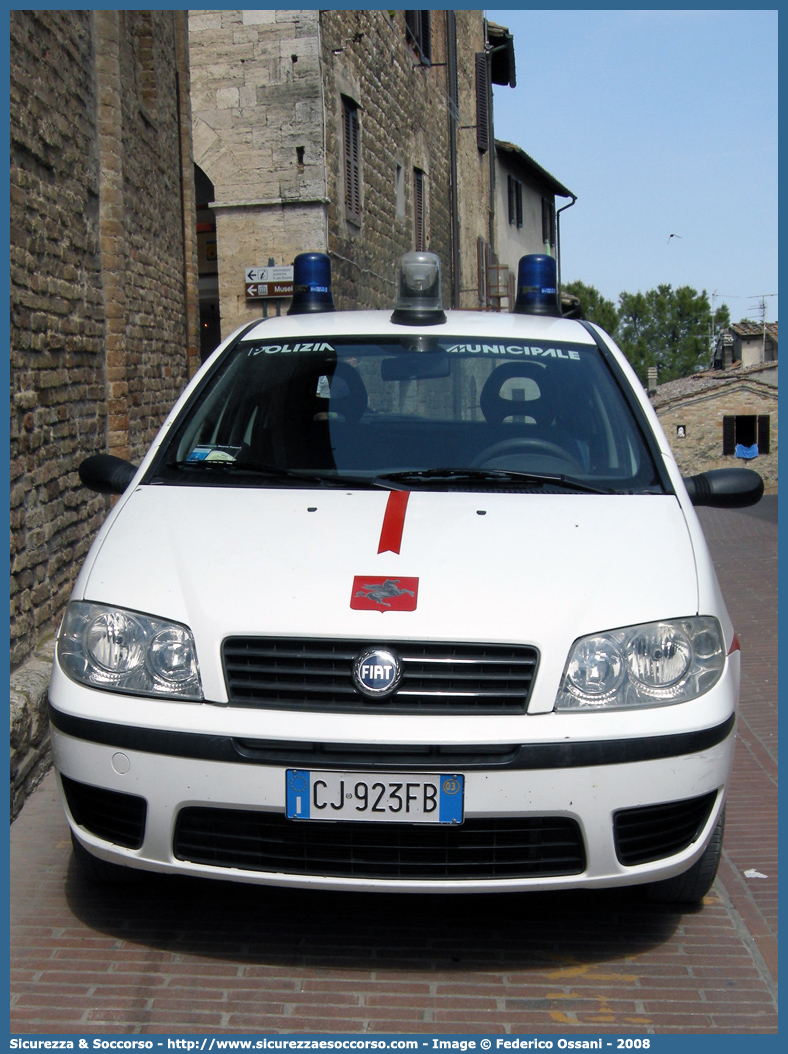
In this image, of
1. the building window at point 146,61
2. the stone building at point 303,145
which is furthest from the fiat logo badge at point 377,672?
the stone building at point 303,145

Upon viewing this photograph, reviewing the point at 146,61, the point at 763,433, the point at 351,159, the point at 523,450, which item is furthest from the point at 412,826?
the point at 763,433

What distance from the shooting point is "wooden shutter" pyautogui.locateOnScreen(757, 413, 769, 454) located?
1885 inches

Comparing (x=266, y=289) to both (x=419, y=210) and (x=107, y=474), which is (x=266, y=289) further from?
(x=107, y=474)

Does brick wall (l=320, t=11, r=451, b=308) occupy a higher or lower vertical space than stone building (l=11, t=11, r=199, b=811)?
higher

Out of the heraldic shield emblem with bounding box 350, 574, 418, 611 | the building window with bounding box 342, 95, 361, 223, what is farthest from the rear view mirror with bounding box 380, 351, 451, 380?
the building window with bounding box 342, 95, 361, 223

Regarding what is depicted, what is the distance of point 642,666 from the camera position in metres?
3.05

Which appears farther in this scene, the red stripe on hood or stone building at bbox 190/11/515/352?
stone building at bbox 190/11/515/352

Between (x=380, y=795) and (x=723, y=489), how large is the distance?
5.78 ft

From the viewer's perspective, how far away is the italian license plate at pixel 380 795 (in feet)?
9.47

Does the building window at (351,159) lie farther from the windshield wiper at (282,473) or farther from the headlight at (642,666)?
the headlight at (642,666)

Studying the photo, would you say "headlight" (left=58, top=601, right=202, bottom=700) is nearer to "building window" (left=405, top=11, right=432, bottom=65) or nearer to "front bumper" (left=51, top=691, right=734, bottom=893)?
"front bumper" (left=51, top=691, right=734, bottom=893)

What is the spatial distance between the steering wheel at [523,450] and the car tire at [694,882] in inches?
50.3

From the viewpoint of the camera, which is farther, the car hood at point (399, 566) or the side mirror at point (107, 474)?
the side mirror at point (107, 474)

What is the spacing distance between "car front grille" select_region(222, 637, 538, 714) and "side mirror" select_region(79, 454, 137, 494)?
133 centimetres
